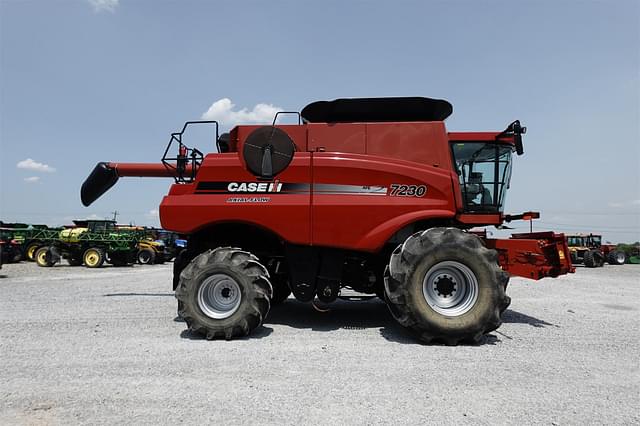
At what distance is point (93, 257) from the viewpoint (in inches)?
749

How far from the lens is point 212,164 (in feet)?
18.1

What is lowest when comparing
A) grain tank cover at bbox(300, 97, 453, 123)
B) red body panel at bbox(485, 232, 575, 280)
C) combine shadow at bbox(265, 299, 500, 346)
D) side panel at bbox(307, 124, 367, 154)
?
combine shadow at bbox(265, 299, 500, 346)

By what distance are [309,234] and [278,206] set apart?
0.62 m

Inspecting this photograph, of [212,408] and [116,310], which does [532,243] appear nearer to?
[212,408]

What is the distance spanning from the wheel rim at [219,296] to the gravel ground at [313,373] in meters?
0.43

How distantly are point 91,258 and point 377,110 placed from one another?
1896 cm

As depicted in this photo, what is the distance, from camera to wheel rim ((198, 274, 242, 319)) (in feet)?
16.6

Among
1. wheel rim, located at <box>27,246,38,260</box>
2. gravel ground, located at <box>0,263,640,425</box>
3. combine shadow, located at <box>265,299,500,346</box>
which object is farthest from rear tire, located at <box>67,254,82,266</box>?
combine shadow, located at <box>265,299,500,346</box>

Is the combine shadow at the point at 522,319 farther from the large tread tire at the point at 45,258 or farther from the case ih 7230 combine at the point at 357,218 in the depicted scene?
the large tread tire at the point at 45,258

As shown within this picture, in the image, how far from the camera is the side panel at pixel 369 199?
5.27 metres

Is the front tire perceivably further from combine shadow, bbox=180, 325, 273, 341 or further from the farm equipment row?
combine shadow, bbox=180, 325, 273, 341

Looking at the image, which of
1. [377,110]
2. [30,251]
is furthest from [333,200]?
[30,251]

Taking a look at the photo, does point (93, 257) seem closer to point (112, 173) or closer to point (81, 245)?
point (81, 245)

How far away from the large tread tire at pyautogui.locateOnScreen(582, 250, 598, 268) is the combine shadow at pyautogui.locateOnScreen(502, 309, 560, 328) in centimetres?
2177
